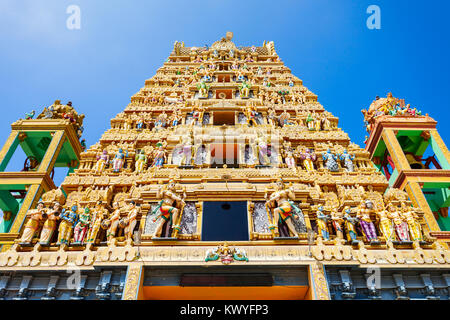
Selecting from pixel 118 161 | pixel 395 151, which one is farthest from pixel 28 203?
pixel 395 151

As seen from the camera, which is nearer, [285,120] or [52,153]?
[52,153]

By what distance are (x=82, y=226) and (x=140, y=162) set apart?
196 inches

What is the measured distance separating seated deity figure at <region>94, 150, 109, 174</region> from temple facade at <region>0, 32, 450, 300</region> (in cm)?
12

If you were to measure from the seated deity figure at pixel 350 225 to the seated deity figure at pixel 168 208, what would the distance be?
6.65 meters

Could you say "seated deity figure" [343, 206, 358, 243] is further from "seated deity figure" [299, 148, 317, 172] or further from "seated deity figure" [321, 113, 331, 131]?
"seated deity figure" [321, 113, 331, 131]

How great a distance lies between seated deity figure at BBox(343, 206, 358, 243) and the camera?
508 inches

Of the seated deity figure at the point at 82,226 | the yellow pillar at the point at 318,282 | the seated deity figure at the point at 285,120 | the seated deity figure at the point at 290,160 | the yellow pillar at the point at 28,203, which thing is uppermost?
the seated deity figure at the point at 285,120

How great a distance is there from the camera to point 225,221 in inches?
517

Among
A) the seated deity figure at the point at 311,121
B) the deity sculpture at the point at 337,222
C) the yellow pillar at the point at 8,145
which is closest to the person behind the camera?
the deity sculpture at the point at 337,222

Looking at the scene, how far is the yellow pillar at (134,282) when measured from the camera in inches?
409

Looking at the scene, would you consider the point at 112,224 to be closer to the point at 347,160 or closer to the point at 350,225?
the point at 350,225

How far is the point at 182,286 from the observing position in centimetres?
1095

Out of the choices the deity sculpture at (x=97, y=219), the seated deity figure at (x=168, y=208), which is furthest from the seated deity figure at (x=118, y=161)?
the seated deity figure at (x=168, y=208)

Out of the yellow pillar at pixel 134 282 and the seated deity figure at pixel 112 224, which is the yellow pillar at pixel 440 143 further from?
the seated deity figure at pixel 112 224
